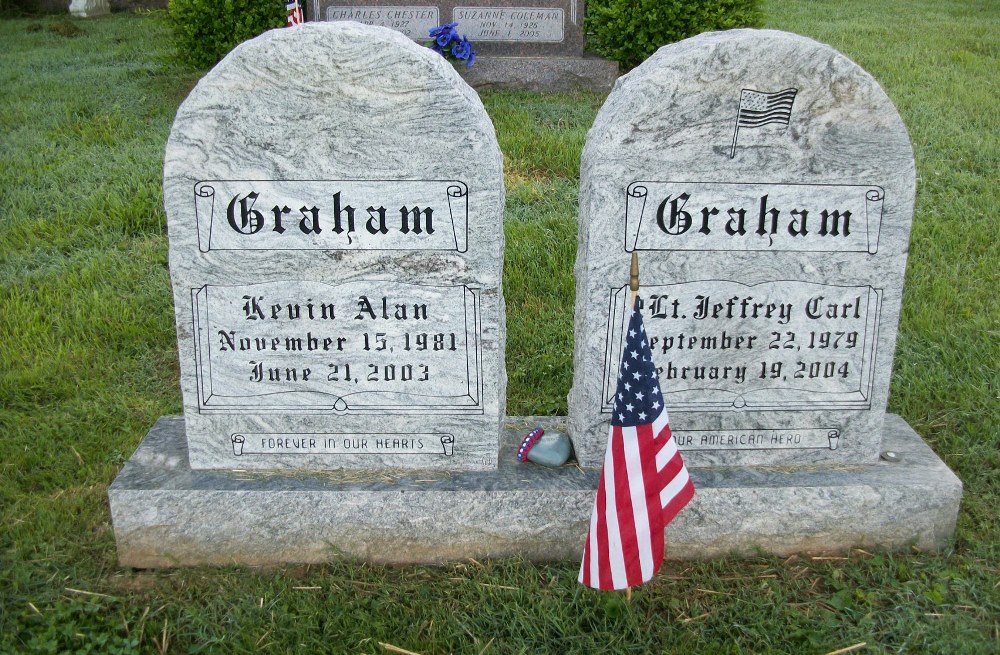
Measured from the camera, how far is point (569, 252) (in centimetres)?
498

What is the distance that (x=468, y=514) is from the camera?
296 cm

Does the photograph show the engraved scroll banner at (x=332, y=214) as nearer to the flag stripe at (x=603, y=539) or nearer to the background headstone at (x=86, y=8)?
the flag stripe at (x=603, y=539)

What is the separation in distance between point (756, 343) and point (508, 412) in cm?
127

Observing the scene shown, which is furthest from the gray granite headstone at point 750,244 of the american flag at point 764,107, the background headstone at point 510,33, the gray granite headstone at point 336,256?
the background headstone at point 510,33

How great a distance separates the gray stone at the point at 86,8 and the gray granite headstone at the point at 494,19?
6.60m

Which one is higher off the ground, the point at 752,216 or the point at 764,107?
the point at 764,107

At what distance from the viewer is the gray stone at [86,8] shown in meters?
12.9

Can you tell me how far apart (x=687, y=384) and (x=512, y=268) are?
2.03 meters

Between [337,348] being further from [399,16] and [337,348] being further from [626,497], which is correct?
[399,16]

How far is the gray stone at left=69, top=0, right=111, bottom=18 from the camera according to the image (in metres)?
12.9

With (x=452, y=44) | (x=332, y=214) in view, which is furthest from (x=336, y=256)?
(x=452, y=44)

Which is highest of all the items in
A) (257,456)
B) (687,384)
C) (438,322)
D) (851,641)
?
(438,322)

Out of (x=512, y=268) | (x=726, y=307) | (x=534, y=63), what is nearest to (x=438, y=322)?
(x=726, y=307)

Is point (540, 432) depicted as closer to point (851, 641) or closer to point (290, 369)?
point (290, 369)
